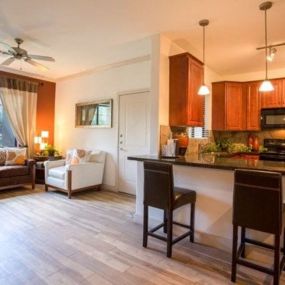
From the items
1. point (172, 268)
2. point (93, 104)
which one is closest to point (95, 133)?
point (93, 104)

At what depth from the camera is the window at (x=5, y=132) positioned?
5.59 metres

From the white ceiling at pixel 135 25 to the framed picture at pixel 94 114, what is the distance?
1.23 meters

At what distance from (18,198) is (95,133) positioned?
2086mm

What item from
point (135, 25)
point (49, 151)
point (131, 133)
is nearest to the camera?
point (135, 25)

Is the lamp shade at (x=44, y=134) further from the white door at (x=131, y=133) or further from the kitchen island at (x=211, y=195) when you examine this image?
the kitchen island at (x=211, y=195)

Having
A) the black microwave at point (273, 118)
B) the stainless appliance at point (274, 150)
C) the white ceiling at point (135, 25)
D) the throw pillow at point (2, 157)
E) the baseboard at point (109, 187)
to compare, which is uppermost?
the white ceiling at point (135, 25)

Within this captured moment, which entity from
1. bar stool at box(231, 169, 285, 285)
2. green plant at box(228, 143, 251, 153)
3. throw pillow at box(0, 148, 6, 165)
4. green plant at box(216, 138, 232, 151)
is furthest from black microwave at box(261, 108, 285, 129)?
throw pillow at box(0, 148, 6, 165)

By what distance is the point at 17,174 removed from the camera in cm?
488

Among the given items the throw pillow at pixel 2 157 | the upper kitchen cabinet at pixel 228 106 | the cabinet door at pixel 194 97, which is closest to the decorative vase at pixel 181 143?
the cabinet door at pixel 194 97

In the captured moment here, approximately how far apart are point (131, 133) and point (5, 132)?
10.6 feet

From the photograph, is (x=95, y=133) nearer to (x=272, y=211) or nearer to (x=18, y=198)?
(x=18, y=198)

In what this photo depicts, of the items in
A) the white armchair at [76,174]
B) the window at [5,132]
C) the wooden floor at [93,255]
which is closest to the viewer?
the wooden floor at [93,255]

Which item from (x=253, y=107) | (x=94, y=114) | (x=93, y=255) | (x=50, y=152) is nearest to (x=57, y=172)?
(x=50, y=152)

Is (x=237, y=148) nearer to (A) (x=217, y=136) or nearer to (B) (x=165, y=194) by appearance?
(A) (x=217, y=136)
